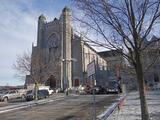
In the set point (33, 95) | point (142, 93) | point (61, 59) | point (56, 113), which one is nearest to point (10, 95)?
point (33, 95)

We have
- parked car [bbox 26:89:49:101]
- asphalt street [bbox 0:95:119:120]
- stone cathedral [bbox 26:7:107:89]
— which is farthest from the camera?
stone cathedral [bbox 26:7:107:89]

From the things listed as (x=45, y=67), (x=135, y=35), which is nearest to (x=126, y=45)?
(x=135, y=35)

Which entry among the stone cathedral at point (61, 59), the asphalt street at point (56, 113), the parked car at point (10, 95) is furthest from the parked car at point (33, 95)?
the stone cathedral at point (61, 59)

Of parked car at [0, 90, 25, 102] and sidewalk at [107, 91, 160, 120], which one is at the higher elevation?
parked car at [0, 90, 25, 102]

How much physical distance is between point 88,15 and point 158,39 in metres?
2.50

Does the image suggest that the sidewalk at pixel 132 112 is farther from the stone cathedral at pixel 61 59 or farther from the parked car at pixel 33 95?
the stone cathedral at pixel 61 59

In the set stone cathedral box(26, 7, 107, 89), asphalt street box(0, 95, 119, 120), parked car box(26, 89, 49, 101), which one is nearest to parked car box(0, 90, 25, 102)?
parked car box(26, 89, 49, 101)

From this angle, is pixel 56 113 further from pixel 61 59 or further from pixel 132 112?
pixel 61 59

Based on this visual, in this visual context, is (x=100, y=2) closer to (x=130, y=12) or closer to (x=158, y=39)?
(x=130, y=12)

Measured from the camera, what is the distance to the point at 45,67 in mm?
53406

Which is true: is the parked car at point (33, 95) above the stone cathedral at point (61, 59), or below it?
below

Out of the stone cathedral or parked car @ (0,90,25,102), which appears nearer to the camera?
parked car @ (0,90,25,102)

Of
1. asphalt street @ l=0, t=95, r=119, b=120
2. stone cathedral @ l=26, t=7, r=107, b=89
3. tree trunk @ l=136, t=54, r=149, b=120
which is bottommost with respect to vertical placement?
asphalt street @ l=0, t=95, r=119, b=120

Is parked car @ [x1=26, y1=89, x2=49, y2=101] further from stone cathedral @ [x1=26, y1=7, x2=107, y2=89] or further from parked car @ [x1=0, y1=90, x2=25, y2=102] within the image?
stone cathedral @ [x1=26, y1=7, x2=107, y2=89]
